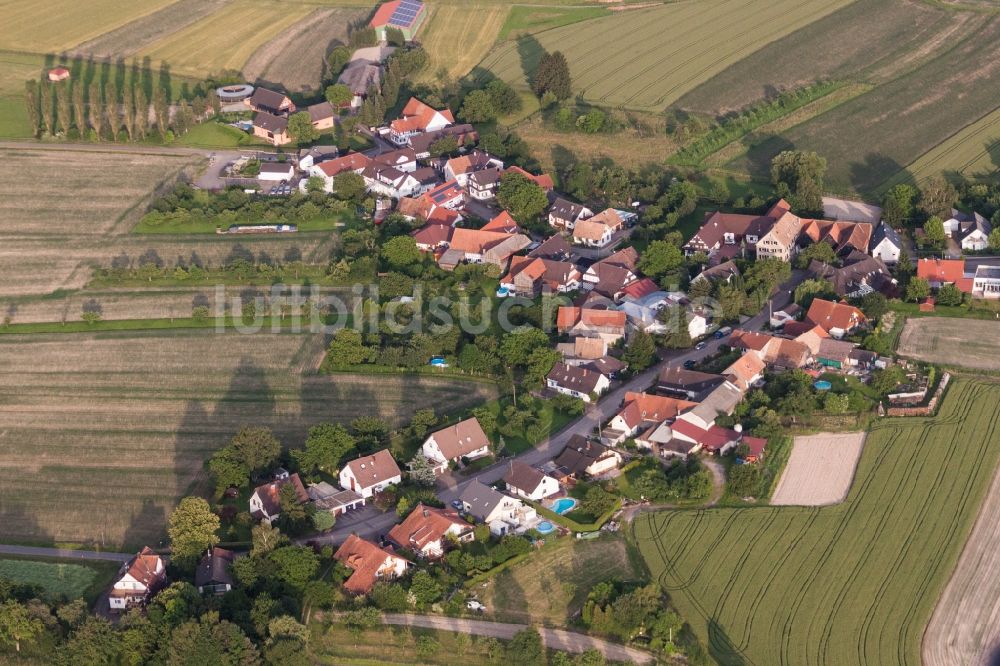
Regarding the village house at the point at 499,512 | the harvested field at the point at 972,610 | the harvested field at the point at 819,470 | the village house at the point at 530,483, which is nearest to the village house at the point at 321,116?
the village house at the point at 530,483

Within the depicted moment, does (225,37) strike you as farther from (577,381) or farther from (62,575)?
(62,575)

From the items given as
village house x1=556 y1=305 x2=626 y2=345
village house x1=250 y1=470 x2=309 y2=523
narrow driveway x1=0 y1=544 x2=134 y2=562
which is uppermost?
village house x1=556 y1=305 x2=626 y2=345

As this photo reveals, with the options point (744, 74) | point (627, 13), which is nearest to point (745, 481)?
point (744, 74)

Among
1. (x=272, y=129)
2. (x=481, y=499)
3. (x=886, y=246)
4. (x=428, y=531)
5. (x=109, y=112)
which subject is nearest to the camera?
(x=428, y=531)

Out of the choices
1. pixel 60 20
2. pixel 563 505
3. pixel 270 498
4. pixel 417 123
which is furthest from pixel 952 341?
pixel 60 20

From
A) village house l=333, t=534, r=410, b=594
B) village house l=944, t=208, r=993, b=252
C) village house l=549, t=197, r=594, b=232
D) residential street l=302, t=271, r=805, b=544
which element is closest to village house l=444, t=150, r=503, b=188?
village house l=549, t=197, r=594, b=232

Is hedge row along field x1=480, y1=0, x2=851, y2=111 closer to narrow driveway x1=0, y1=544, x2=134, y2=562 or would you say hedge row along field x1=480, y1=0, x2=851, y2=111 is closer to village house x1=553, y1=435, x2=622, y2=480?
village house x1=553, y1=435, x2=622, y2=480

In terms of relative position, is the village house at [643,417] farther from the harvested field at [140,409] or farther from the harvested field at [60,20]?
the harvested field at [60,20]
